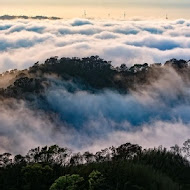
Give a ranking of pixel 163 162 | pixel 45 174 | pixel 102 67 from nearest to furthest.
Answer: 1. pixel 45 174
2. pixel 163 162
3. pixel 102 67

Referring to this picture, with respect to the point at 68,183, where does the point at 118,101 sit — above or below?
above

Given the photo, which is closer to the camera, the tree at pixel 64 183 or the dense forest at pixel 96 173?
the tree at pixel 64 183

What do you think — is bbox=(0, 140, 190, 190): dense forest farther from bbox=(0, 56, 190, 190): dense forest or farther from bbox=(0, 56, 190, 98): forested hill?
bbox=(0, 56, 190, 98): forested hill

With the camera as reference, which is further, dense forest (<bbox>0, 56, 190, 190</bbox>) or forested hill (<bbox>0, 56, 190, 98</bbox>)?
forested hill (<bbox>0, 56, 190, 98</bbox>)

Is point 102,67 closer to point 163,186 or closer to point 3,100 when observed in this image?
point 3,100

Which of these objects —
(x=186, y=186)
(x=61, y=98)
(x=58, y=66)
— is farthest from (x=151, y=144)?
(x=186, y=186)

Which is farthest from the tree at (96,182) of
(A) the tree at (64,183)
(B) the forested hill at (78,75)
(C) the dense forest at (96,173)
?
(B) the forested hill at (78,75)

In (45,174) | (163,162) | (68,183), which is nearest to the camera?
(68,183)

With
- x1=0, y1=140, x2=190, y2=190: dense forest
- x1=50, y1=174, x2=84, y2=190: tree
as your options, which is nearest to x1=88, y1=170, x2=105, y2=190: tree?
x1=0, y1=140, x2=190, y2=190: dense forest

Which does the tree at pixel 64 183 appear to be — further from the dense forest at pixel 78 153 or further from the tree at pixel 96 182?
the tree at pixel 96 182
